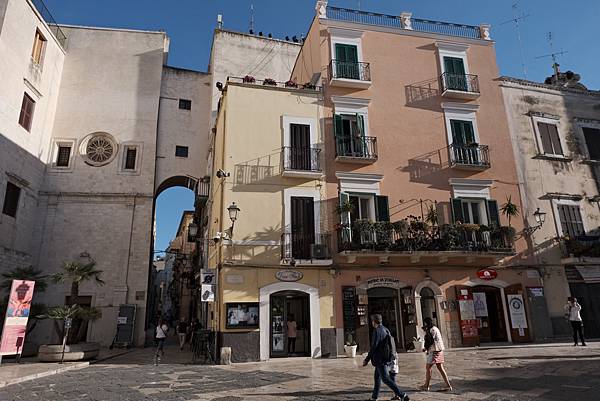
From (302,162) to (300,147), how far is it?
693 mm

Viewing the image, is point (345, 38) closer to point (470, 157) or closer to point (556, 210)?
point (470, 157)

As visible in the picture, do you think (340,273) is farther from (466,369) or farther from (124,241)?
(124,241)

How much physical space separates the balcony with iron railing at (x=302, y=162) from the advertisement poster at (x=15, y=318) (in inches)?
365

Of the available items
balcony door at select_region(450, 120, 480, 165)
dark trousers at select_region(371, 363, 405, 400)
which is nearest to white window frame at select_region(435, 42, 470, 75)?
balcony door at select_region(450, 120, 480, 165)

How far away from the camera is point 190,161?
1004 inches

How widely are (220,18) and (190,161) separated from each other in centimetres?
998

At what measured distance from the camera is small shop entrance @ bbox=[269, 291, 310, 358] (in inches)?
575

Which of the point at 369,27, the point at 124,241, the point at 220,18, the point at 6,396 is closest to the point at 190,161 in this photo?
the point at 124,241

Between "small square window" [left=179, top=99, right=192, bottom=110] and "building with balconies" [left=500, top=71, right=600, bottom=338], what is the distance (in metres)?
18.2

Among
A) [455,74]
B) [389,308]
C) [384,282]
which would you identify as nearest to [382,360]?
[384,282]

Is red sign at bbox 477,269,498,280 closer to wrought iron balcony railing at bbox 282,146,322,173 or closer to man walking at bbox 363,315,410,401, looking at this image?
wrought iron balcony railing at bbox 282,146,322,173

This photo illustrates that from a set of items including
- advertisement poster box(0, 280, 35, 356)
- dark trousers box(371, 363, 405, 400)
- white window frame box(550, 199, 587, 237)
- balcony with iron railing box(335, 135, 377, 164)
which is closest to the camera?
dark trousers box(371, 363, 405, 400)

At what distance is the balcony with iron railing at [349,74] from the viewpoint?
57.4 feet

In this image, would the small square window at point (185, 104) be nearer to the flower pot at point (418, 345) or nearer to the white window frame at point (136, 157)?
the white window frame at point (136, 157)
